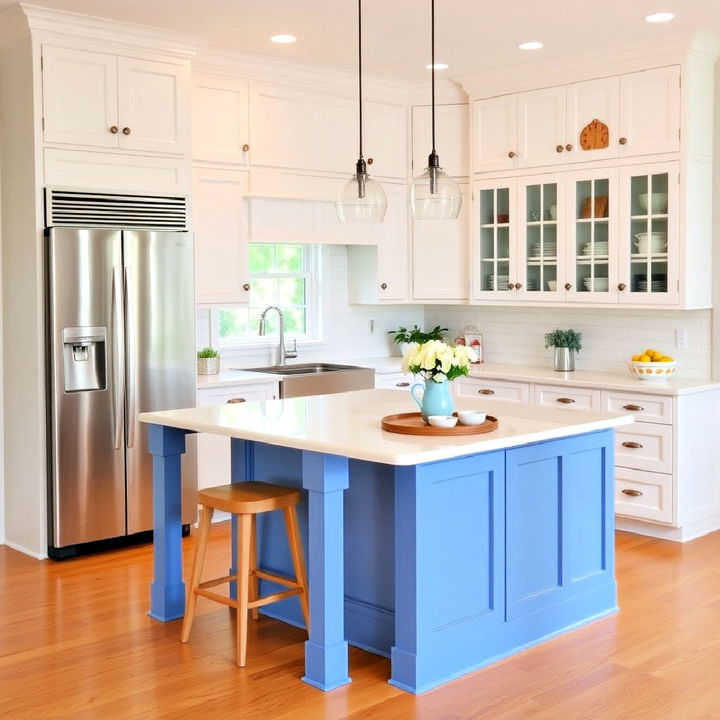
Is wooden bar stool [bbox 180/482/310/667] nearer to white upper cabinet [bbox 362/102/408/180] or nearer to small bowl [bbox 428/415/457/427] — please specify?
small bowl [bbox 428/415/457/427]

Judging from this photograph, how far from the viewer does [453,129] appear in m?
6.58

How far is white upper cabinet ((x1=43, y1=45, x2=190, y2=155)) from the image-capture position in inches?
196

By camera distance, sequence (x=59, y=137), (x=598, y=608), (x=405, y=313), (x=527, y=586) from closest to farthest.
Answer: (x=527, y=586), (x=598, y=608), (x=59, y=137), (x=405, y=313)

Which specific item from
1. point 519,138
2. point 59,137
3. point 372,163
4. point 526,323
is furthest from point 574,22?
point 59,137

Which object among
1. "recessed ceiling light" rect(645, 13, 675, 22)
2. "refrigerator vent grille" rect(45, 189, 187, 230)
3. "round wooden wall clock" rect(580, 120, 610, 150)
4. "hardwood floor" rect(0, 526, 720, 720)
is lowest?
"hardwood floor" rect(0, 526, 720, 720)

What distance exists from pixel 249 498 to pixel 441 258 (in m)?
3.31

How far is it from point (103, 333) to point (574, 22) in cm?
282

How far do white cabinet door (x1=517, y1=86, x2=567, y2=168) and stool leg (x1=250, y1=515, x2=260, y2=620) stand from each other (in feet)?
10.1

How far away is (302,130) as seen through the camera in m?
6.19

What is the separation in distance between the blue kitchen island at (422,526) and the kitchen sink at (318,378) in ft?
4.91

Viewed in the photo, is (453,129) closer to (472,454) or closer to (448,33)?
(448,33)

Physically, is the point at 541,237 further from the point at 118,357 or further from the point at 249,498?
the point at 249,498

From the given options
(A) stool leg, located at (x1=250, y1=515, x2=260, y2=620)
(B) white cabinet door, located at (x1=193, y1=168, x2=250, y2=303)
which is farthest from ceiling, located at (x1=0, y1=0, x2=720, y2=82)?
(A) stool leg, located at (x1=250, y1=515, x2=260, y2=620)

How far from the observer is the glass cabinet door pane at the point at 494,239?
6422 millimetres
